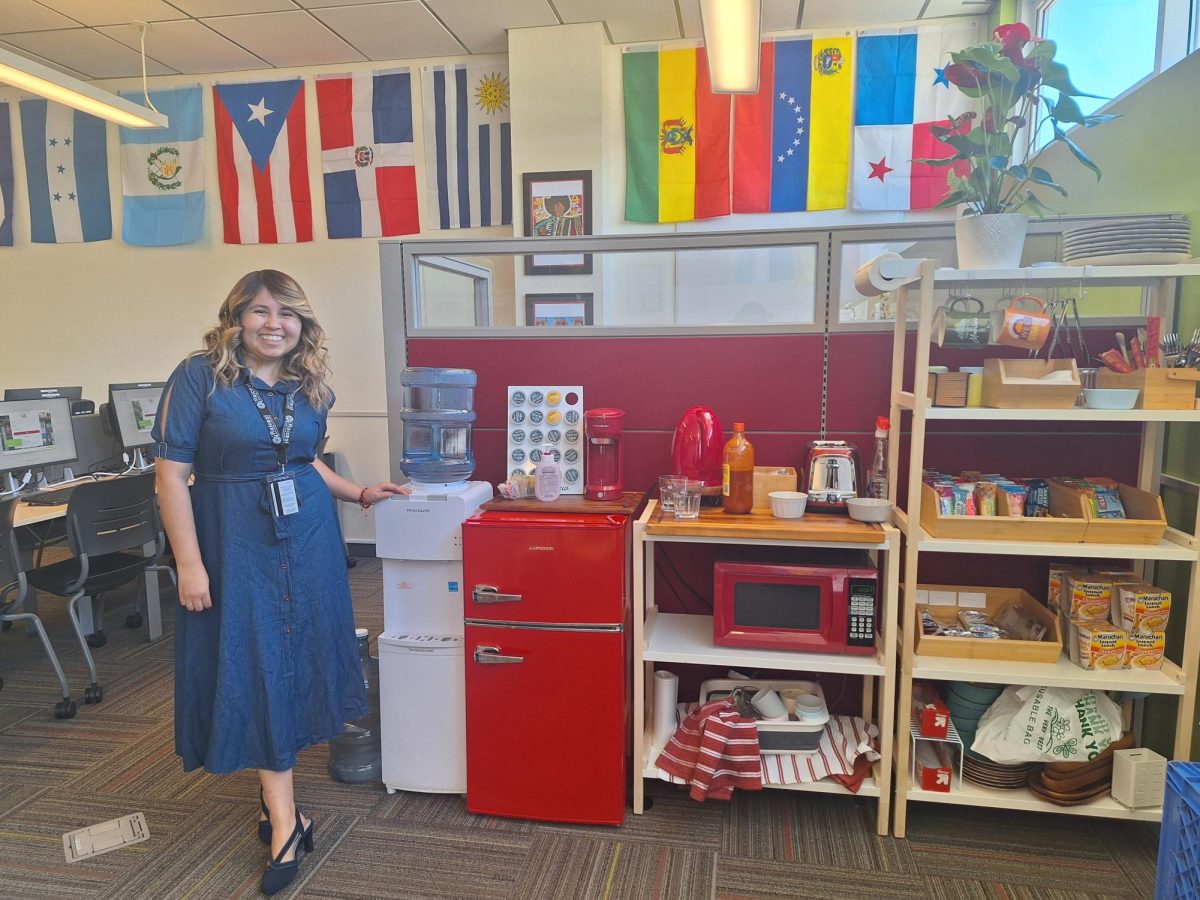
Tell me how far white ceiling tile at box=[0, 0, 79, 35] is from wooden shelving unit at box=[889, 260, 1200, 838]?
4.79 m

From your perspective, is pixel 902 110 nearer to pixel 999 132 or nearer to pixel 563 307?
pixel 563 307

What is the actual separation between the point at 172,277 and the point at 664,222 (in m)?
3.48

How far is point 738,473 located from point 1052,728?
108 cm

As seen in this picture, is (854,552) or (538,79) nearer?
(854,552)

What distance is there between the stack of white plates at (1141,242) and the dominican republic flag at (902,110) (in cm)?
246

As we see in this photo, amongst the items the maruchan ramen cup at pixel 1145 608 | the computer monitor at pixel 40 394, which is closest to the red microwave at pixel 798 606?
the maruchan ramen cup at pixel 1145 608

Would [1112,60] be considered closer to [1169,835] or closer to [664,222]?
[664,222]

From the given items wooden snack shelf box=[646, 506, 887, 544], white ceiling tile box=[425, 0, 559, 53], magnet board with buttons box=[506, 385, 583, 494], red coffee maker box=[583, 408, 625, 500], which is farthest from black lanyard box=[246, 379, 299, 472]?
white ceiling tile box=[425, 0, 559, 53]

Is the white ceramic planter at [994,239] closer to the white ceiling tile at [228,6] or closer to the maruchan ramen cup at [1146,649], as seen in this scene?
the maruchan ramen cup at [1146,649]

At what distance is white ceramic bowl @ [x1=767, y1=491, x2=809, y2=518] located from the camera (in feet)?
6.80

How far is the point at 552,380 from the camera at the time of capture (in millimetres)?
2523

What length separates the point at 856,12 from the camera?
4.07 meters

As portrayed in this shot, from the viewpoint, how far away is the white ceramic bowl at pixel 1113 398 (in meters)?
1.86

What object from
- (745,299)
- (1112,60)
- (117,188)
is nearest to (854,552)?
(1112,60)
